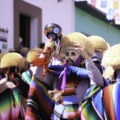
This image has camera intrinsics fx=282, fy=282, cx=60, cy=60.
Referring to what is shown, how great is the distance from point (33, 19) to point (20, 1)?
94cm

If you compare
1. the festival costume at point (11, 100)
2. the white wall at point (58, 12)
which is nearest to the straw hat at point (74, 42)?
the festival costume at point (11, 100)

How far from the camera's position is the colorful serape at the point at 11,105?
10.6 ft

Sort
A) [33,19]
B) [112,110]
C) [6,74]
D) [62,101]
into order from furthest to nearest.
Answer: [33,19] < [6,74] < [62,101] < [112,110]

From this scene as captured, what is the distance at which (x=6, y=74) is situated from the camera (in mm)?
3494

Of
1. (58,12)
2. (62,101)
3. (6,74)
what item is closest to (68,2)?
(58,12)

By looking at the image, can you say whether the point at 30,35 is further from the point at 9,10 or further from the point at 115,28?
the point at 115,28

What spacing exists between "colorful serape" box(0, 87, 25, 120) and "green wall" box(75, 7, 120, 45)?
7668 mm

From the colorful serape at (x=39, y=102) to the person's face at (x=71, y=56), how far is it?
14.0 inches

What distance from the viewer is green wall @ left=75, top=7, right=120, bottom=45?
36.5 ft

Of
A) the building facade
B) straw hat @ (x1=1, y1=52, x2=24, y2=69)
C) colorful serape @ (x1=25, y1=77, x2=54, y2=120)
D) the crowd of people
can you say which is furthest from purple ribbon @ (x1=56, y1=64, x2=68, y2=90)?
the building facade

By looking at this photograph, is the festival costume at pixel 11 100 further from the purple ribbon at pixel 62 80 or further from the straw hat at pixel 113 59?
the straw hat at pixel 113 59

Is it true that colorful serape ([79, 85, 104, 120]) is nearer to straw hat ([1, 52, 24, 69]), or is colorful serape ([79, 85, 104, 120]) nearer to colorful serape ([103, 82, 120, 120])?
colorful serape ([103, 82, 120, 120])

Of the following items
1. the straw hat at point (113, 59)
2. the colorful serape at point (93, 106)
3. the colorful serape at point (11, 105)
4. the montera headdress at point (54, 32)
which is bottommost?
A: the colorful serape at point (11, 105)

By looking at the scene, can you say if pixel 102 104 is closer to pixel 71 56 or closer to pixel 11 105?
→ pixel 71 56
